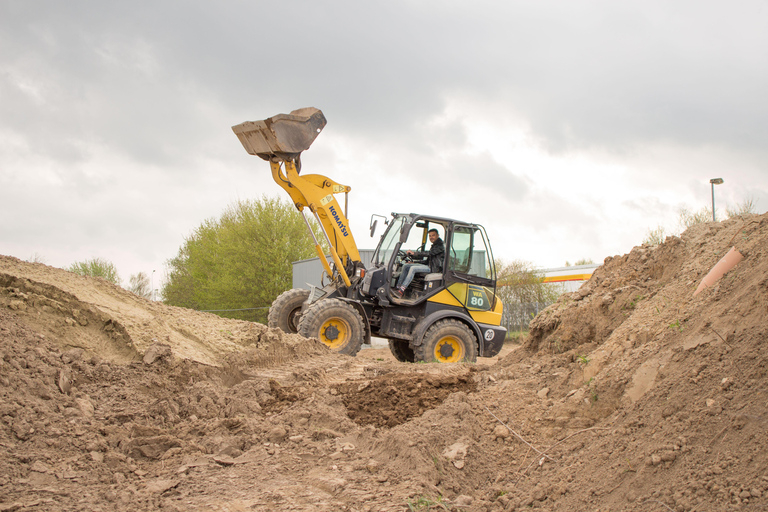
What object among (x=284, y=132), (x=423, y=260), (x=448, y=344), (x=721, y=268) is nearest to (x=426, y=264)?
(x=423, y=260)

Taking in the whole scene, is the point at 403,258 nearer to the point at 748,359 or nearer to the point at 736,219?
the point at 736,219

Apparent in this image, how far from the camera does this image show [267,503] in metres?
3.91

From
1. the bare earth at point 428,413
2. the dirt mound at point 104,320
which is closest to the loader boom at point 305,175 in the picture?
the dirt mound at point 104,320

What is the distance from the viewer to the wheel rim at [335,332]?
9.66 metres

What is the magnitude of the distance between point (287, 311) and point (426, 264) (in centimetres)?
290

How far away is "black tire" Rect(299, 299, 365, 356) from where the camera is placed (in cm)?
954

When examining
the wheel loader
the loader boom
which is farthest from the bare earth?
the loader boom

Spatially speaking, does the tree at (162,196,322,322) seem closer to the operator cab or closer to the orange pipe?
the operator cab

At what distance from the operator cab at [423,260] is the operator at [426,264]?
0.04m

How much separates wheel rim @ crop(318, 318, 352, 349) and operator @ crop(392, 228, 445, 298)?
112cm

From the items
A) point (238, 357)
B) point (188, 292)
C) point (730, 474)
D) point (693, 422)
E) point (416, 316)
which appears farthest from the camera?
point (188, 292)

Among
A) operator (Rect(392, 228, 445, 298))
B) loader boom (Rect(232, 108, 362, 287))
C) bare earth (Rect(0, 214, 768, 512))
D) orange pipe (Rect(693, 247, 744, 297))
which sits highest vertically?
loader boom (Rect(232, 108, 362, 287))

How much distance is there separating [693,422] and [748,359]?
541 millimetres

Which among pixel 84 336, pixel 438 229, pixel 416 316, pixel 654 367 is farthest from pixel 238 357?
pixel 654 367
